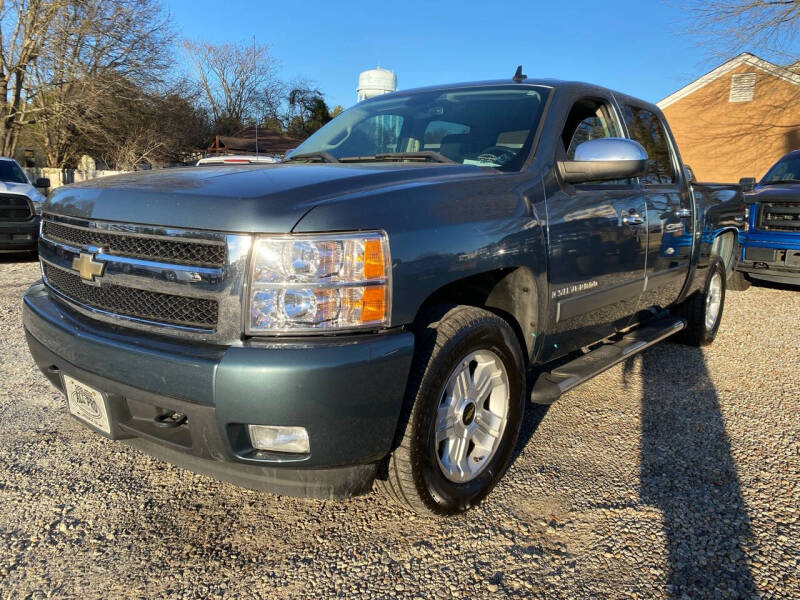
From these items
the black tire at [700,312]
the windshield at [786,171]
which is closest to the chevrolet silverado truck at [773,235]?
the windshield at [786,171]

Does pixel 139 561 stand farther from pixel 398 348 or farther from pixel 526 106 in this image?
pixel 526 106

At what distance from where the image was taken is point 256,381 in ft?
5.90

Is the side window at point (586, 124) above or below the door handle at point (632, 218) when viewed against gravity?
above

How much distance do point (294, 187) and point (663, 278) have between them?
9.67 ft

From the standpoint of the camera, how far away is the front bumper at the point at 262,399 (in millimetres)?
1809

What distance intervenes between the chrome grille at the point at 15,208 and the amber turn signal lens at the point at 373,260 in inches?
373

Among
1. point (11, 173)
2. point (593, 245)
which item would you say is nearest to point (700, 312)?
point (593, 245)

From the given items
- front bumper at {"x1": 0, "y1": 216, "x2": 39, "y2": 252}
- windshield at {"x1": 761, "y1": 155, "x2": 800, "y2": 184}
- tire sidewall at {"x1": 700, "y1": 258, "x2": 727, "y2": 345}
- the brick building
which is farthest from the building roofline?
front bumper at {"x1": 0, "y1": 216, "x2": 39, "y2": 252}

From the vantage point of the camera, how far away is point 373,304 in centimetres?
193

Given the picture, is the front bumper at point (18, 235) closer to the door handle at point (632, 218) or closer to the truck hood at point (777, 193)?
the door handle at point (632, 218)

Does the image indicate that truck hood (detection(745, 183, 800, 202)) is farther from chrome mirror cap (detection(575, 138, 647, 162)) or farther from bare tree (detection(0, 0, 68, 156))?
bare tree (detection(0, 0, 68, 156))

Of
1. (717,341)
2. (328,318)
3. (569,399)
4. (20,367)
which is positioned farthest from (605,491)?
(20,367)

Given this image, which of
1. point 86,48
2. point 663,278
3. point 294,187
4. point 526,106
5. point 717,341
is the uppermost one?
point 86,48

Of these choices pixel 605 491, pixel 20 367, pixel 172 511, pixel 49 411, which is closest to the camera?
pixel 172 511
